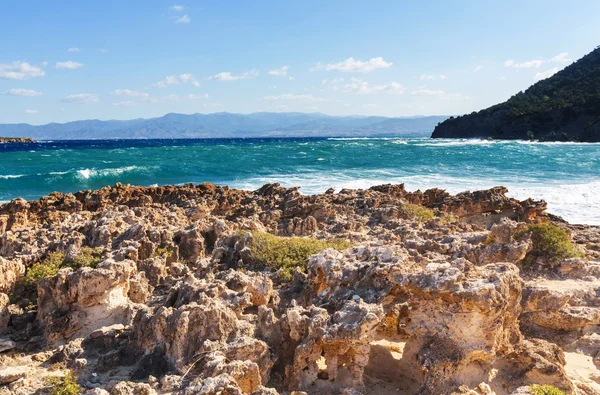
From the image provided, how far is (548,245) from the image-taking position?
9.83m

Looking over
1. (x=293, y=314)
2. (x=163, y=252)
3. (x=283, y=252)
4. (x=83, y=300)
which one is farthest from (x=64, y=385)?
(x=283, y=252)

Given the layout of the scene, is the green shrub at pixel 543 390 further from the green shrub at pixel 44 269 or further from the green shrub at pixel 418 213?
the green shrub at pixel 418 213

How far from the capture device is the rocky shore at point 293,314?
5.69 m

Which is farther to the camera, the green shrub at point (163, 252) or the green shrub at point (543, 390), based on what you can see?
the green shrub at point (163, 252)

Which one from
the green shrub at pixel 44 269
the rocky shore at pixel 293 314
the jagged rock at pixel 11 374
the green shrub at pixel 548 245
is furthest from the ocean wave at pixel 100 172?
the green shrub at pixel 548 245

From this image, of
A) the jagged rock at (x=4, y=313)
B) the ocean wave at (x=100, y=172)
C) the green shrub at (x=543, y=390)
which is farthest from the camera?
the ocean wave at (x=100, y=172)

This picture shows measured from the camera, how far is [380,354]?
22.0ft

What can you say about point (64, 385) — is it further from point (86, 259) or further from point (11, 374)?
point (86, 259)

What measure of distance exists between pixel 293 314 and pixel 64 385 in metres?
2.76

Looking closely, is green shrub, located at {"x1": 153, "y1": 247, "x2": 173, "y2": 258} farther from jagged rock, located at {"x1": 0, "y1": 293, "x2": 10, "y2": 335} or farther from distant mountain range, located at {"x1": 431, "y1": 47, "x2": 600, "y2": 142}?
distant mountain range, located at {"x1": 431, "y1": 47, "x2": 600, "y2": 142}

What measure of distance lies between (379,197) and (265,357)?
1046 centimetres

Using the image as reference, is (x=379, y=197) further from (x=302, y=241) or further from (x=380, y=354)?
(x=380, y=354)

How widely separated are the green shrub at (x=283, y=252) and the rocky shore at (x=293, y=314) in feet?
0.13

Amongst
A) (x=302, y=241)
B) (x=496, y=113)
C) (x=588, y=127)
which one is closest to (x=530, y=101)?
(x=496, y=113)
